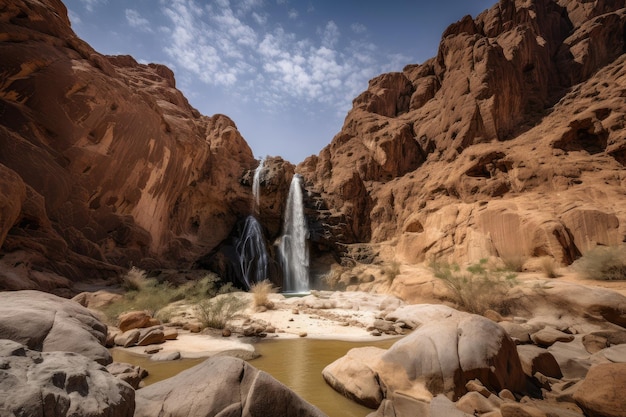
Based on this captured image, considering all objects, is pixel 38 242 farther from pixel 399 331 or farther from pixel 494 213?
pixel 494 213

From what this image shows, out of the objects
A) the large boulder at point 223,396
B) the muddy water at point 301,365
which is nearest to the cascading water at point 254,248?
the muddy water at point 301,365

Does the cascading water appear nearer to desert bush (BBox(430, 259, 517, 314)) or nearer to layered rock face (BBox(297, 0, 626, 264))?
layered rock face (BBox(297, 0, 626, 264))

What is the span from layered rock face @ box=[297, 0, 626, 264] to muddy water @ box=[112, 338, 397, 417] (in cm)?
1171

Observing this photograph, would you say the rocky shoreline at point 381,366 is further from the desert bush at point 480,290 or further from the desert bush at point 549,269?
the desert bush at point 549,269

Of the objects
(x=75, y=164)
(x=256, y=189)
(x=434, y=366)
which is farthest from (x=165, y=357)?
(x=256, y=189)

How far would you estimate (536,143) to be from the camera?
19.6 meters

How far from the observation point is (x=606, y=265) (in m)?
9.30

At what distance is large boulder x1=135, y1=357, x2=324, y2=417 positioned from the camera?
2561 mm

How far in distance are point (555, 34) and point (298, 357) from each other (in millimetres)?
40383

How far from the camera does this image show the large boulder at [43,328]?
3.25 meters

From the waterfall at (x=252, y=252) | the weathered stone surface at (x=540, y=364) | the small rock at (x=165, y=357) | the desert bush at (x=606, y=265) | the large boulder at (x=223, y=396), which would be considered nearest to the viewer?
the large boulder at (x=223, y=396)

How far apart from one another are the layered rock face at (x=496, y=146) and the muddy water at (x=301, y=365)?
11.7 metres

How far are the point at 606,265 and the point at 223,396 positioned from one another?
12157 mm

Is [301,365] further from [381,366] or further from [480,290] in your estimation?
[480,290]
